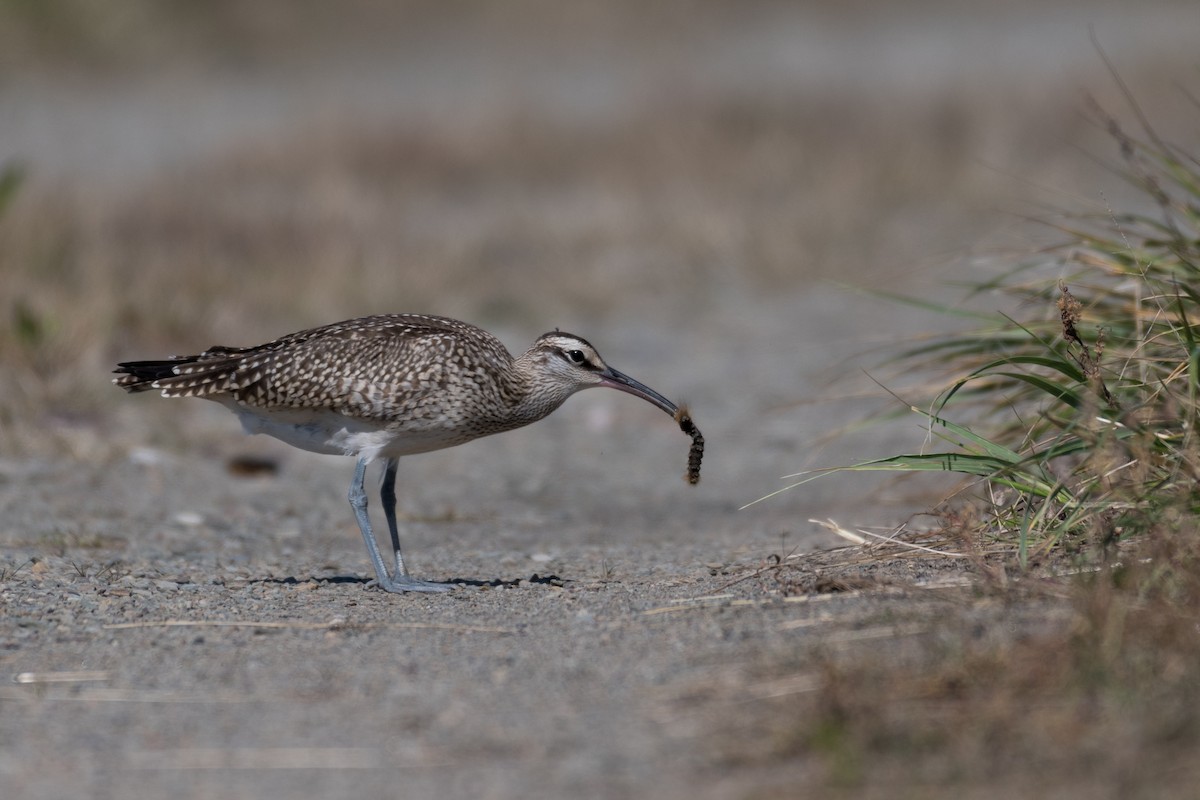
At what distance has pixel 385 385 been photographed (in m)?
6.62

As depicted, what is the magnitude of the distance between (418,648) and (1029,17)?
2913cm

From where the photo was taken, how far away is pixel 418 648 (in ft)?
17.3

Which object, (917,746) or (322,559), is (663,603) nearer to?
(917,746)

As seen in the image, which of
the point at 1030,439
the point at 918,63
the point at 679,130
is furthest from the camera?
the point at 918,63

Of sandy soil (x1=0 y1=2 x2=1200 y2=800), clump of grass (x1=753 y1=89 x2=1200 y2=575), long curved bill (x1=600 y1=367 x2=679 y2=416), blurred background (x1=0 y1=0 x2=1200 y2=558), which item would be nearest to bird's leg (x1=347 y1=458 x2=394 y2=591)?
sandy soil (x1=0 y1=2 x2=1200 y2=800)

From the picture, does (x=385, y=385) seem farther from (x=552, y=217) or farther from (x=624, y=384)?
(x=552, y=217)

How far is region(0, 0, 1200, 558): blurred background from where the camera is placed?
30.9 ft

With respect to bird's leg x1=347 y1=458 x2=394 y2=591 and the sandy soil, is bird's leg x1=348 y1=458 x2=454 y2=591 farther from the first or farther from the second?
the sandy soil

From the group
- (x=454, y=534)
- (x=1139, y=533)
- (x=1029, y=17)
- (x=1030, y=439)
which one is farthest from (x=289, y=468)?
(x=1029, y=17)

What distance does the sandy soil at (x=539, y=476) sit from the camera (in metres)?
4.39

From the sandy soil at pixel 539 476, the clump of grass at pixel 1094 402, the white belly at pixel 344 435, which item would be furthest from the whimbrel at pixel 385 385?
the clump of grass at pixel 1094 402

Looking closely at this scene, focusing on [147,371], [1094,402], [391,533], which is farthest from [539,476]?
[1094,402]

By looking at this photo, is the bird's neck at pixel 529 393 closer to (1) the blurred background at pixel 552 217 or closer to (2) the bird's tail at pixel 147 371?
(1) the blurred background at pixel 552 217

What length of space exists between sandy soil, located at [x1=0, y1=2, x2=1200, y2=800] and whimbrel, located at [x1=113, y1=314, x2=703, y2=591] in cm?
58
